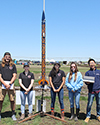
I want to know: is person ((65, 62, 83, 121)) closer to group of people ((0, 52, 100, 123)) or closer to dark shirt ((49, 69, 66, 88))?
group of people ((0, 52, 100, 123))

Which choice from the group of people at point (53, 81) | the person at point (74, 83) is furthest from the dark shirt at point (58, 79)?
the person at point (74, 83)

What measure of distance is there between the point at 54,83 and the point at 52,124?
4.04ft

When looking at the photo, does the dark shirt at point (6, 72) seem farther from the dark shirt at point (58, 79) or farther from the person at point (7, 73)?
the dark shirt at point (58, 79)

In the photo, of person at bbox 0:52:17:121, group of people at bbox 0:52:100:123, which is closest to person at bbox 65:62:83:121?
group of people at bbox 0:52:100:123

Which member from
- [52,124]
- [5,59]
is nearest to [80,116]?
[52,124]

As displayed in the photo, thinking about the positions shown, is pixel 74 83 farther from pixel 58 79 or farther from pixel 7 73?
pixel 7 73

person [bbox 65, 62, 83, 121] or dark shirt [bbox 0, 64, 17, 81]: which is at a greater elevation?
dark shirt [bbox 0, 64, 17, 81]

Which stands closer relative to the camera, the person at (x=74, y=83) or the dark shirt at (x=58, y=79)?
the person at (x=74, y=83)

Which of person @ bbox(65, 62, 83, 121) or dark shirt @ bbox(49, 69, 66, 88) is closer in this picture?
person @ bbox(65, 62, 83, 121)

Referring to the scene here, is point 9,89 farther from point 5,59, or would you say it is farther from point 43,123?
point 43,123

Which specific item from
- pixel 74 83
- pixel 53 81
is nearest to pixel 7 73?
pixel 53 81

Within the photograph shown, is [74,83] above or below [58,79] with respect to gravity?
below

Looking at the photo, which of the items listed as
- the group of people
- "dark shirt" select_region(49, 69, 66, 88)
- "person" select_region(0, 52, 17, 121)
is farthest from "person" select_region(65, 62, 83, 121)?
"person" select_region(0, 52, 17, 121)

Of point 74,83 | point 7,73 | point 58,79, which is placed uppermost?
point 7,73
